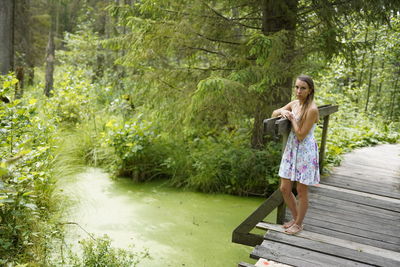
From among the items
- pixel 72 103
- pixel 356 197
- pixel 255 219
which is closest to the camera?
pixel 255 219

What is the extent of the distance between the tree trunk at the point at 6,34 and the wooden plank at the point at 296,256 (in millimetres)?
6845

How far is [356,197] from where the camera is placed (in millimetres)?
4930

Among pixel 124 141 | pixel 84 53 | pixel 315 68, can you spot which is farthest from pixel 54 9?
pixel 315 68

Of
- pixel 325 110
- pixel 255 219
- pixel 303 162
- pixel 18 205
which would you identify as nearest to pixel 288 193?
pixel 303 162

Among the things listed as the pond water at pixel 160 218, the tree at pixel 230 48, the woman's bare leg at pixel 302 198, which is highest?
the tree at pixel 230 48

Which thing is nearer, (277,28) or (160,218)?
(160,218)

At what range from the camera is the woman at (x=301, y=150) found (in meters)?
3.48

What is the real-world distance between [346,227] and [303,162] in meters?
1.04

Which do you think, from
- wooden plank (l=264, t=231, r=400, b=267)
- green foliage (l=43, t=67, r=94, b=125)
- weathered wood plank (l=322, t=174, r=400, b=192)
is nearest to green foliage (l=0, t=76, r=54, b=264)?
wooden plank (l=264, t=231, r=400, b=267)

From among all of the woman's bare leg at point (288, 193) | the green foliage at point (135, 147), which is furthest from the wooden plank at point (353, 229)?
the green foliage at point (135, 147)

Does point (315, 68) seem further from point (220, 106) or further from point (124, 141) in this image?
point (124, 141)

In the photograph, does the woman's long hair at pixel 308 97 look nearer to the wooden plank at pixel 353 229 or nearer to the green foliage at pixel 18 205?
the wooden plank at pixel 353 229

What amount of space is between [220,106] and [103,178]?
Answer: 2.58 m

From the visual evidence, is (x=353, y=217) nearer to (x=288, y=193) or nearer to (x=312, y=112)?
(x=288, y=193)
